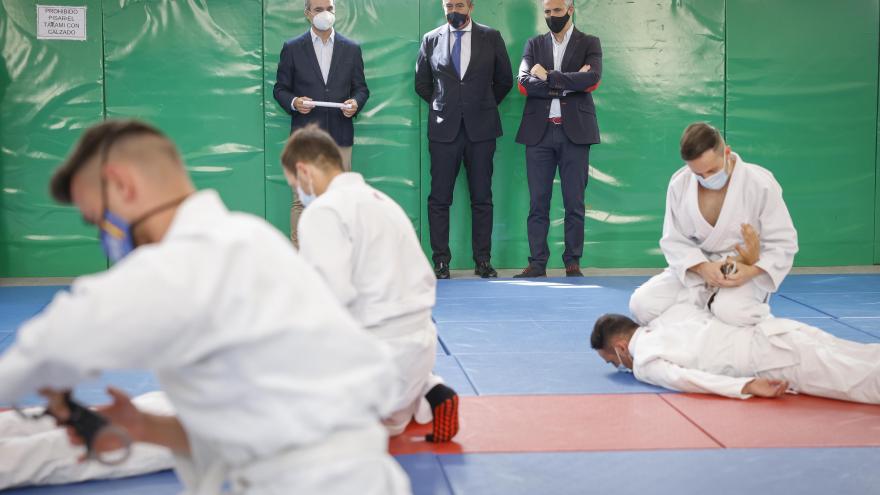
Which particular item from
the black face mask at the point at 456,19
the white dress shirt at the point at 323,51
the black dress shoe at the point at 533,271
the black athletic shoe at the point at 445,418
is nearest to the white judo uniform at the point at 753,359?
the black athletic shoe at the point at 445,418

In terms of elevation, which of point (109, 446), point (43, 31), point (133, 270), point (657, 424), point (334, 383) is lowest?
point (657, 424)

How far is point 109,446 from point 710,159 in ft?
11.8

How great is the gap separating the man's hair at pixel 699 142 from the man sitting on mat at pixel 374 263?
1.73 m

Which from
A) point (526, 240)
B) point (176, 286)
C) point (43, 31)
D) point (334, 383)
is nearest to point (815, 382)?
point (334, 383)

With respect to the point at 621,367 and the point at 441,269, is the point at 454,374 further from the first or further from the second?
the point at 441,269

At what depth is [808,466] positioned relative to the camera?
11.6 feet

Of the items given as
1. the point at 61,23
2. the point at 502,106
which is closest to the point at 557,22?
the point at 502,106

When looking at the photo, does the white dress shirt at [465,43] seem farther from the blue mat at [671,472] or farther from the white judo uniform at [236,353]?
the white judo uniform at [236,353]

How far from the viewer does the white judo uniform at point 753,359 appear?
443cm

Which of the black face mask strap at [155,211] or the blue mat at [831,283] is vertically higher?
the black face mask strap at [155,211]

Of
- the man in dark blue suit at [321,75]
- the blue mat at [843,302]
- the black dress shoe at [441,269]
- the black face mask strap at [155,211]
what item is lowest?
the black dress shoe at [441,269]

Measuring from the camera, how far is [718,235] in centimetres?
499

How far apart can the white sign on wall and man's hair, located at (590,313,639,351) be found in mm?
6073

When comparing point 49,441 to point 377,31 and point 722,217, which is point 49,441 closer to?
point 722,217
